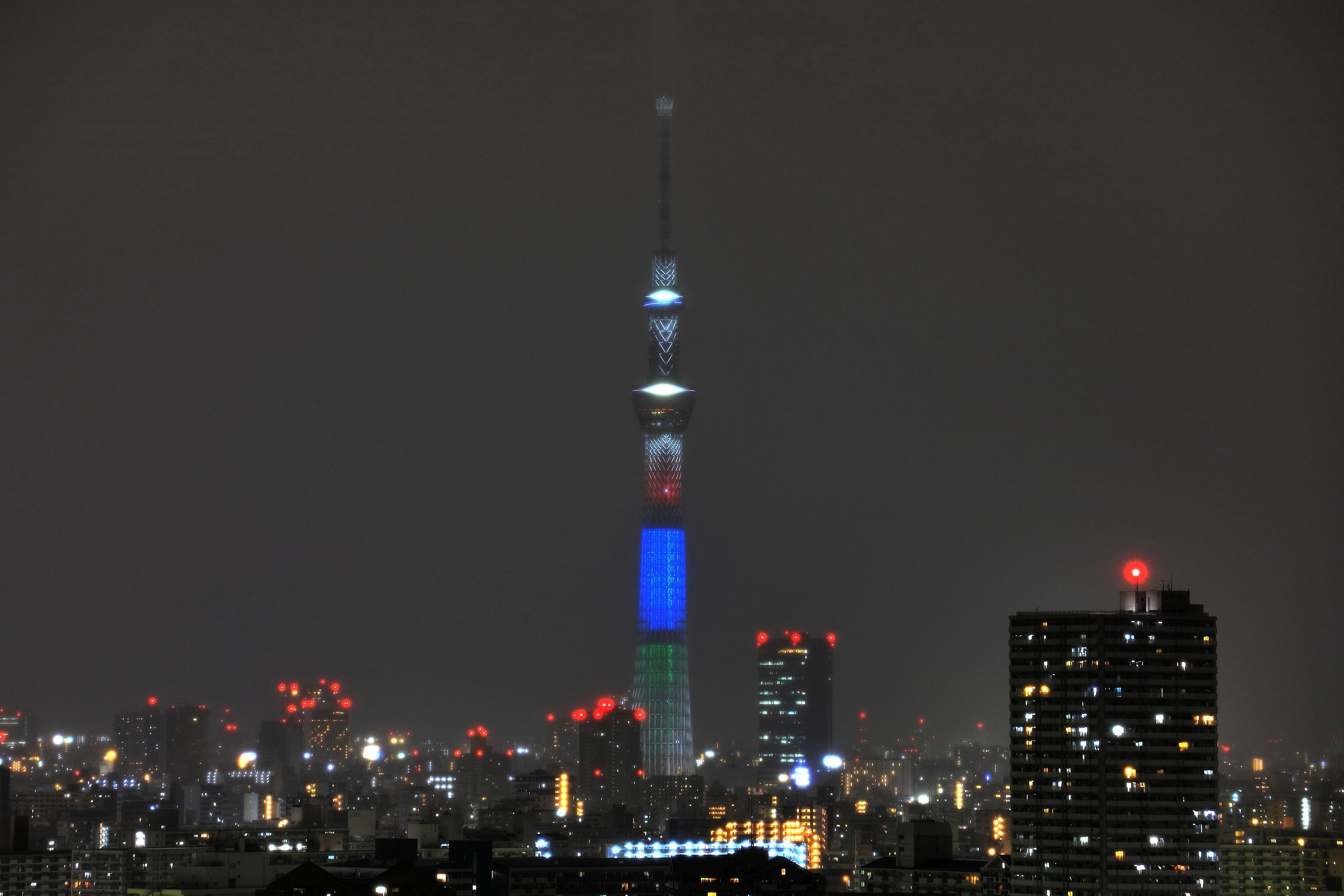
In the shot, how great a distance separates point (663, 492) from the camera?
172125mm

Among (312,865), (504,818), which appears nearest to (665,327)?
(504,818)

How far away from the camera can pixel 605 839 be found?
133 meters

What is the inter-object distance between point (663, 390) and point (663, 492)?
6.79 m

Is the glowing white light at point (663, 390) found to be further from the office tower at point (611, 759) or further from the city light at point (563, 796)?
the city light at point (563, 796)

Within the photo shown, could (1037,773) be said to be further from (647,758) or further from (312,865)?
(647,758)

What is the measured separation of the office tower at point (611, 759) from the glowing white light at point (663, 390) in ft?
71.0

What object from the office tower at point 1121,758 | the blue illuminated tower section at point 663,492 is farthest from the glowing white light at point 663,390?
the office tower at point 1121,758

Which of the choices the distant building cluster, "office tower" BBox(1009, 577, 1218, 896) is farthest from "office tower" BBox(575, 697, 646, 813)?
"office tower" BBox(1009, 577, 1218, 896)

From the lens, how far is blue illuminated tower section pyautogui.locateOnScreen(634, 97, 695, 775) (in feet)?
561

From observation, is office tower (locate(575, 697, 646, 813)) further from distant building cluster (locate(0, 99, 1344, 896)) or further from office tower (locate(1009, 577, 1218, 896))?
office tower (locate(1009, 577, 1218, 896))

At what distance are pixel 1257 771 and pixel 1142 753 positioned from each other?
92970 mm

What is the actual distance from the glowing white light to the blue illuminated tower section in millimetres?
30

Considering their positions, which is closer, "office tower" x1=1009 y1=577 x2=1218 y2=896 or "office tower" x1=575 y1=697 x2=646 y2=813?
"office tower" x1=1009 y1=577 x2=1218 y2=896

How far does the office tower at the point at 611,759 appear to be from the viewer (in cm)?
17450
